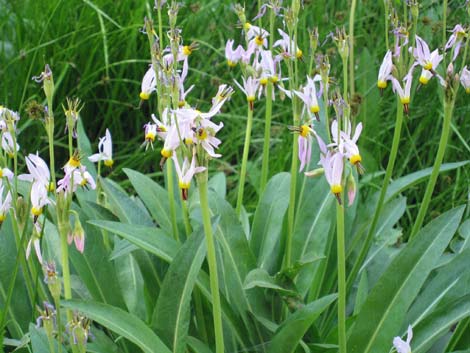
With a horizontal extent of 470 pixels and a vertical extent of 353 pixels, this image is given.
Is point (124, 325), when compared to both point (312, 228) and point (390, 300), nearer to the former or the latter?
point (390, 300)

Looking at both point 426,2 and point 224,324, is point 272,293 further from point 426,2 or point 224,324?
point 426,2

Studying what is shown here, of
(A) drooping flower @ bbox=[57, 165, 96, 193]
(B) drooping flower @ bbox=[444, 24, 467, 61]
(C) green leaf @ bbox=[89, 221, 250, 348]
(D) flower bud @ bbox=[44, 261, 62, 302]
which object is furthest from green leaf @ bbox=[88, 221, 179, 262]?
(B) drooping flower @ bbox=[444, 24, 467, 61]

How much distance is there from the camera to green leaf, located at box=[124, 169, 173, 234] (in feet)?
10.4

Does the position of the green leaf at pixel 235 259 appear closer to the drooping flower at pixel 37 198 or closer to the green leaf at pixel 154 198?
the green leaf at pixel 154 198

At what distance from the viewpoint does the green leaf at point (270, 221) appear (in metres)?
3.18

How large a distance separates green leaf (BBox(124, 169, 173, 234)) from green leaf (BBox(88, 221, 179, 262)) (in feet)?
1.50

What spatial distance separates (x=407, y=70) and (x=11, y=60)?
2.55 m

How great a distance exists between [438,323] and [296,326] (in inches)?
17.8

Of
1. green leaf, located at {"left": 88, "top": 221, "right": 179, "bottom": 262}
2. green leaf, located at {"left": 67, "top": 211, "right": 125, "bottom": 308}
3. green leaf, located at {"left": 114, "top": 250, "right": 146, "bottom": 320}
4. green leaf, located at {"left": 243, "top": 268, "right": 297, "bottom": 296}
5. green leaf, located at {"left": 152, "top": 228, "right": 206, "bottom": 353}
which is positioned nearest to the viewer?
green leaf, located at {"left": 152, "top": 228, "right": 206, "bottom": 353}

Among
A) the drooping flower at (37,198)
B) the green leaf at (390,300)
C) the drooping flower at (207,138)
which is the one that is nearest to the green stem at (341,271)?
the green leaf at (390,300)

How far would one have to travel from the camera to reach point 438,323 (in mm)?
2660

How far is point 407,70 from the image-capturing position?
2.95m

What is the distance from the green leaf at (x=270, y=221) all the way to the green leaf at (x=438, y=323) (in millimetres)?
645

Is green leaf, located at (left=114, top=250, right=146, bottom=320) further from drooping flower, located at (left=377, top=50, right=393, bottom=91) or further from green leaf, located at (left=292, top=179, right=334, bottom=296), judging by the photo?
drooping flower, located at (left=377, top=50, right=393, bottom=91)
